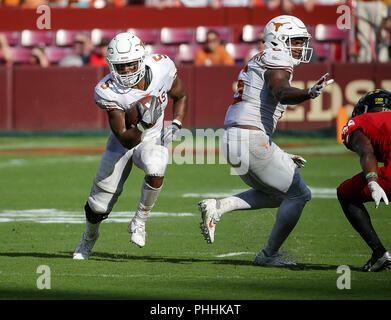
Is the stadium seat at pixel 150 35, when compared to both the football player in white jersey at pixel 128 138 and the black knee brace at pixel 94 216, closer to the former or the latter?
the football player in white jersey at pixel 128 138

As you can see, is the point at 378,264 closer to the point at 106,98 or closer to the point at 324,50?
the point at 106,98

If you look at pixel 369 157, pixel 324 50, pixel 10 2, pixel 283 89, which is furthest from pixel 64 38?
pixel 369 157

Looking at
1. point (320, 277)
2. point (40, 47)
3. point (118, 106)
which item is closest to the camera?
point (320, 277)

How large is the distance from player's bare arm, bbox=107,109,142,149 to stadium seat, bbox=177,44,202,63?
11.7 metres

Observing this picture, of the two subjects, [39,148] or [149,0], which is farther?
[149,0]

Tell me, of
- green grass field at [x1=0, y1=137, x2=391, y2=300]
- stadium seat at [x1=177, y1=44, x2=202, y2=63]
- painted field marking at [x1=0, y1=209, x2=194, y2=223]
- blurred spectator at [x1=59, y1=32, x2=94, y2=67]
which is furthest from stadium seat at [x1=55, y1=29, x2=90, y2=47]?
painted field marking at [x1=0, y1=209, x2=194, y2=223]

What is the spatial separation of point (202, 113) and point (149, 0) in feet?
12.8

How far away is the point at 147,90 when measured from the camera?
696cm

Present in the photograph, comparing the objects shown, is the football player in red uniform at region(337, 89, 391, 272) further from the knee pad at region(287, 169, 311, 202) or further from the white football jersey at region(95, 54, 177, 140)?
the white football jersey at region(95, 54, 177, 140)

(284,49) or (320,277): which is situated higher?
(284,49)

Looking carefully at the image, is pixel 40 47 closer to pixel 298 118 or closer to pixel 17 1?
pixel 17 1

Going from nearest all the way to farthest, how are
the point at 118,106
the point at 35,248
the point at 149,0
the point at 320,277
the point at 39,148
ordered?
the point at 320,277
the point at 118,106
the point at 35,248
the point at 39,148
the point at 149,0

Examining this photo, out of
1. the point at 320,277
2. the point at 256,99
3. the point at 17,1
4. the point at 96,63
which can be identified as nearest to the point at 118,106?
the point at 256,99

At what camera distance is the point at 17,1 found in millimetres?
20156
